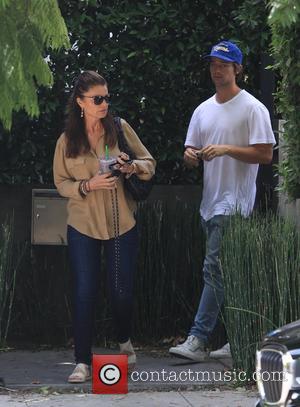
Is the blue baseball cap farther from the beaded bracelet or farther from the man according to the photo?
the beaded bracelet

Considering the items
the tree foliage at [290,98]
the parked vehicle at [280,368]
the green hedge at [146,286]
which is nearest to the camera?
the parked vehicle at [280,368]

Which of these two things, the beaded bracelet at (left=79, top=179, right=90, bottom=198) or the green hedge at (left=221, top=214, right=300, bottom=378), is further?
the beaded bracelet at (left=79, top=179, right=90, bottom=198)

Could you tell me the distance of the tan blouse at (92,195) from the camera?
5547mm

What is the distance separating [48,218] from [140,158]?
1267 mm

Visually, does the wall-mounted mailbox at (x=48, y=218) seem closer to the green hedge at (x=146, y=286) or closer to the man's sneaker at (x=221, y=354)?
the green hedge at (x=146, y=286)

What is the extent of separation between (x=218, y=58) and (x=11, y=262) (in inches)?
81.7

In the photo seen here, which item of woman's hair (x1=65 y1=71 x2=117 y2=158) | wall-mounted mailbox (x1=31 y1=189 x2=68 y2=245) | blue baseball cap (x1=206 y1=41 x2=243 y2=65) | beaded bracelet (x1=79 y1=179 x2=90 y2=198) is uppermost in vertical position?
blue baseball cap (x1=206 y1=41 x2=243 y2=65)

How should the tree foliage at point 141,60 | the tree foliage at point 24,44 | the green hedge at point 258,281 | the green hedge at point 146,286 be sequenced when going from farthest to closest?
the tree foliage at point 141,60, the green hedge at point 146,286, the green hedge at point 258,281, the tree foliage at point 24,44

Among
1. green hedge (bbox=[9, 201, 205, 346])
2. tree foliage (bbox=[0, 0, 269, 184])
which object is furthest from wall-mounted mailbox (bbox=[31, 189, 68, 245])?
tree foliage (bbox=[0, 0, 269, 184])

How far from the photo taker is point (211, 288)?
232 inches

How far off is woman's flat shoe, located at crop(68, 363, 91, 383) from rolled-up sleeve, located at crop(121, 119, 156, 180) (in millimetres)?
1228

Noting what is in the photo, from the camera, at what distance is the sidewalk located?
5.18 m

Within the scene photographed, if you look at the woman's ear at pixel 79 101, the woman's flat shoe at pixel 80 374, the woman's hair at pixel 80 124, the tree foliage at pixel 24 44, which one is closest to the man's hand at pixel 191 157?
the woman's hair at pixel 80 124

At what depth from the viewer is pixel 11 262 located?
6.43 meters
